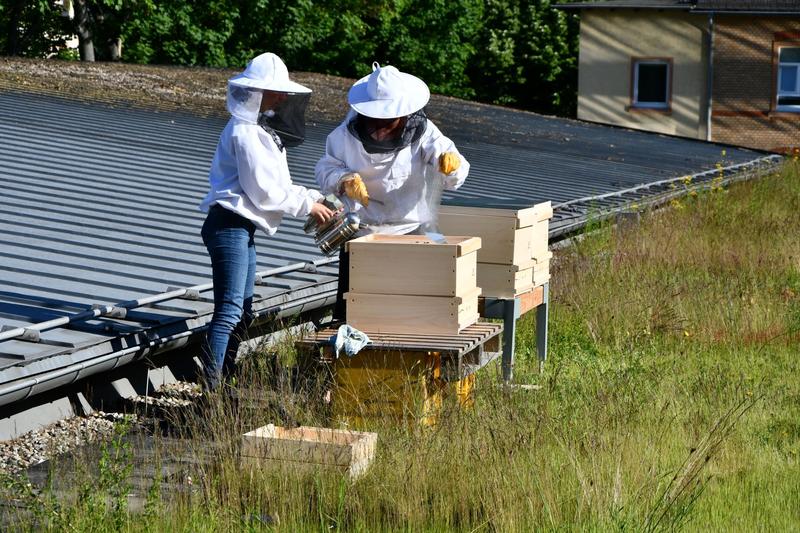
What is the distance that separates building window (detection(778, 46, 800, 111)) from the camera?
134ft

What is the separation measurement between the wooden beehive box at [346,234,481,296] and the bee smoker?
0.91ft

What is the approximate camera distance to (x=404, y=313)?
20.3ft

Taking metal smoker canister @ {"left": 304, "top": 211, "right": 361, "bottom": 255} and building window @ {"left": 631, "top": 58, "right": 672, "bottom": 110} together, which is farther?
building window @ {"left": 631, "top": 58, "right": 672, "bottom": 110}

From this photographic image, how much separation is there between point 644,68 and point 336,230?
121 feet

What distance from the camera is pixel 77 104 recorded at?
16.8 m

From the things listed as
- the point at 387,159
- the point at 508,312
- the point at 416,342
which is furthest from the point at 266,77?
the point at 508,312

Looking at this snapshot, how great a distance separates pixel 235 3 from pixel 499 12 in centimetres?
1268

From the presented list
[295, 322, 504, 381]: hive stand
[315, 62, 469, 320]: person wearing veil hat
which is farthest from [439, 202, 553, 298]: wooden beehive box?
[295, 322, 504, 381]: hive stand

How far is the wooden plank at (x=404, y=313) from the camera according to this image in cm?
615

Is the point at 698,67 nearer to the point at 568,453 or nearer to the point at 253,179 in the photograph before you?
the point at 253,179

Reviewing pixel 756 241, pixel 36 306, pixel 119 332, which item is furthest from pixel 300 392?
pixel 756 241

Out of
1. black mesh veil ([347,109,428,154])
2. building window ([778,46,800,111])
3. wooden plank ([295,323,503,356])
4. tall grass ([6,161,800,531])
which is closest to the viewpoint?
tall grass ([6,161,800,531])

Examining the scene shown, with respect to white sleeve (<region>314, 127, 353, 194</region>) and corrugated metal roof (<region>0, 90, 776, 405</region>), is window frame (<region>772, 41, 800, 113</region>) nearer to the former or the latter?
corrugated metal roof (<region>0, 90, 776, 405</region>)

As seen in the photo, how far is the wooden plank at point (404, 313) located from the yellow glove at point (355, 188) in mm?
641
